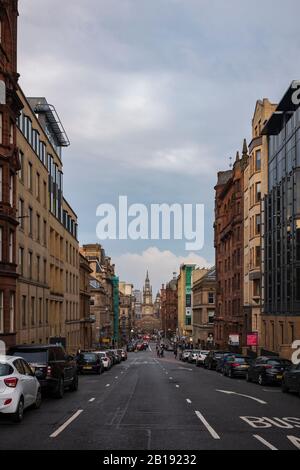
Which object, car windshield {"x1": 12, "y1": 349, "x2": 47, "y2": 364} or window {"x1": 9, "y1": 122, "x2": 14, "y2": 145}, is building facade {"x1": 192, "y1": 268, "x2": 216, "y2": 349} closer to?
window {"x1": 9, "y1": 122, "x2": 14, "y2": 145}

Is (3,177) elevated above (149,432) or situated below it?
above

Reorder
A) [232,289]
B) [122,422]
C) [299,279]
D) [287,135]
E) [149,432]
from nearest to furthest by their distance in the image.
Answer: [149,432]
[122,422]
[299,279]
[287,135]
[232,289]

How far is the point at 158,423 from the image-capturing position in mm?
15320

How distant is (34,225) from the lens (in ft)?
151

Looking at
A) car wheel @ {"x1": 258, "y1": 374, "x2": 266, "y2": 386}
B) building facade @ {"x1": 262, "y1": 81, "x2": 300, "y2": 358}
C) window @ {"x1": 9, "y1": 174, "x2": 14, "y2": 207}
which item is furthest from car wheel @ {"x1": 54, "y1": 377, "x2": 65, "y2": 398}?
building facade @ {"x1": 262, "y1": 81, "x2": 300, "y2": 358}

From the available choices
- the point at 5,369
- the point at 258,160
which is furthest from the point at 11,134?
the point at 258,160

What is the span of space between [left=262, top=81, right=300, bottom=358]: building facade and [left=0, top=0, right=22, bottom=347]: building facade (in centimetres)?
1957

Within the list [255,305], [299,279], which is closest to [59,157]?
[255,305]

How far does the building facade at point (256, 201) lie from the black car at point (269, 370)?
24.4 m

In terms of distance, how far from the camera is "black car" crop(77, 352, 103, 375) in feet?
129

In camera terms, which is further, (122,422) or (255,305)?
(255,305)

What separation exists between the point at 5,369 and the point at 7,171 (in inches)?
752

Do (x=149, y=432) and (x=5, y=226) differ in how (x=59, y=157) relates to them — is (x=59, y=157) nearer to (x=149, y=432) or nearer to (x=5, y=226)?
(x=5, y=226)
